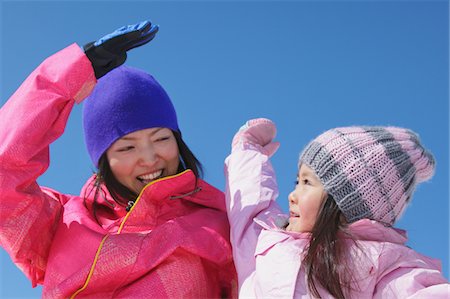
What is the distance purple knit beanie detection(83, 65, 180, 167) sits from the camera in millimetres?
3273

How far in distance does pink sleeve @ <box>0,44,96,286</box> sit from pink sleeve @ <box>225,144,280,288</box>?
839 millimetres

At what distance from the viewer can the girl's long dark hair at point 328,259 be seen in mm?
2621

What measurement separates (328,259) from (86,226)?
1203 millimetres

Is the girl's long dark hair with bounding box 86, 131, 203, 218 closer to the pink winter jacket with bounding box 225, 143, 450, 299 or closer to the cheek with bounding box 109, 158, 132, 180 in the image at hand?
the cheek with bounding box 109, 158, 132, 180

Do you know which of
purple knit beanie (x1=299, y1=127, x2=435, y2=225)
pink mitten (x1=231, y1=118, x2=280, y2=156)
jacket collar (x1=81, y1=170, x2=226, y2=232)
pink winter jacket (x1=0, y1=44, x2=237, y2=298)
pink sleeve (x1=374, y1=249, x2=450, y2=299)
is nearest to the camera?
pink sleeve (x1=374, y1=249, x2=450, y2=299)

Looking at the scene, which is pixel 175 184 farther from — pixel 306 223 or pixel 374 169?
pixel 374 169

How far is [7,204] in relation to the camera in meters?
2.95

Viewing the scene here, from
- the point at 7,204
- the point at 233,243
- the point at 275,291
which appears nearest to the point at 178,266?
the point at 233,243

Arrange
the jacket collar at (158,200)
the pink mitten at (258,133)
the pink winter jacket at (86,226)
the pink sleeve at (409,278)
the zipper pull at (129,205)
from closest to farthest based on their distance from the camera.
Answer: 1. the pink sleeve at (409,278)
2. the pink winter jacket at (86,226)
3. the jacket collar at (158,200)
4. the zipper pull at (129,205)
5. the pink mitten at (258,133)

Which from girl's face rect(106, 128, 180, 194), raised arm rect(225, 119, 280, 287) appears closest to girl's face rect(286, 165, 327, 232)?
raised arm rect(225, 119, 280, 287)

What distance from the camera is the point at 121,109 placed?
10.8 feet

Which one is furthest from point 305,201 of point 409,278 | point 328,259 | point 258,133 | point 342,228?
point 258,133

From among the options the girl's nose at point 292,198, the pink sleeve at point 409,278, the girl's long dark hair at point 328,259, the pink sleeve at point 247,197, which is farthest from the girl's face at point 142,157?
the pink sleeve at point 409,278

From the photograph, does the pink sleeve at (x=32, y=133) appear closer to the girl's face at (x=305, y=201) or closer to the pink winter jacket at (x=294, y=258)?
the pink winter jacket at (x=294, y=258)
